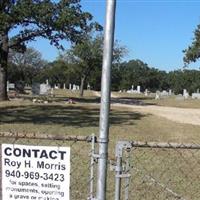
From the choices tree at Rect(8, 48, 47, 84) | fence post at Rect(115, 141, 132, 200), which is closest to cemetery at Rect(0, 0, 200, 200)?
fence post at Rect(115, 141, 132, 200)

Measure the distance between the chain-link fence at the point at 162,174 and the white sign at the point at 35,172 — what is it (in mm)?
890

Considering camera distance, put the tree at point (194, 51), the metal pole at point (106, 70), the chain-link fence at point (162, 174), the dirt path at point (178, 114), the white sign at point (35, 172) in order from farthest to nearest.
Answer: the tree at point (194, 51), the dirt path at point (178, 114), the chain-link fence at point (162, 174), the white sign at point (35, 172), the metal pole at point (106, 70)

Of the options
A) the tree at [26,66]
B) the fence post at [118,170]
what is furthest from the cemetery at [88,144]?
the tree at [26,66]

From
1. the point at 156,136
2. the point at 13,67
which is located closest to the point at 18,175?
the point at 156,136

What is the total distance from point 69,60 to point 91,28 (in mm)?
23135

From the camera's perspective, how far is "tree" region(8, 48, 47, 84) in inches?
4018

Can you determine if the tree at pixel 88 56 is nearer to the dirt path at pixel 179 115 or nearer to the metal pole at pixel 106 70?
the dirt path at pixel 179 115

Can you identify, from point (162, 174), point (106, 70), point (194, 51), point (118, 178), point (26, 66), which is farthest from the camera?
point (26, 66)

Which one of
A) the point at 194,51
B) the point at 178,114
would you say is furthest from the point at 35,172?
the point at 194,51

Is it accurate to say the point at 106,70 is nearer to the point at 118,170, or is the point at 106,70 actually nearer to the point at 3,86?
the point at 118,170

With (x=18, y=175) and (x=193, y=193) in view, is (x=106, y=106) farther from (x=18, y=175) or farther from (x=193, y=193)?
(x=193, y=193)

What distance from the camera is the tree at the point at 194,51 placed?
180 ft

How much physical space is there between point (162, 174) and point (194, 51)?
149ft

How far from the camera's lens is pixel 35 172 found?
532 centimetres
